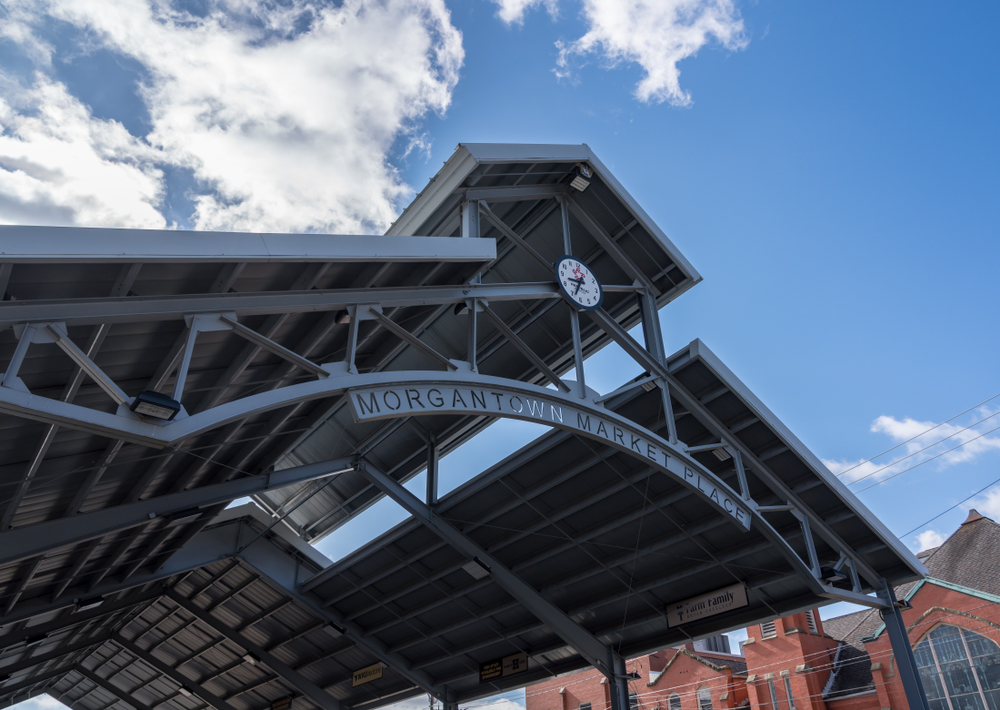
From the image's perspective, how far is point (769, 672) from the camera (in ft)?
104

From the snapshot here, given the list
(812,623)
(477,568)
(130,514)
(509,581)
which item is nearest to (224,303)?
(130,514)

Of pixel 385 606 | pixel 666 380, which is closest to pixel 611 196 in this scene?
pixel 666 380

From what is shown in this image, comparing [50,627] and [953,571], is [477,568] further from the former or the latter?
[953,571]

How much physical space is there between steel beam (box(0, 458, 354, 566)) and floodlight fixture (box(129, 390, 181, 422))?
7.96 metres

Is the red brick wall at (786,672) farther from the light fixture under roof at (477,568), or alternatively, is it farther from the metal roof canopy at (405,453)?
the light fixture under roof at (477,568)

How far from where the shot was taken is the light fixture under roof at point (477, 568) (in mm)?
20969

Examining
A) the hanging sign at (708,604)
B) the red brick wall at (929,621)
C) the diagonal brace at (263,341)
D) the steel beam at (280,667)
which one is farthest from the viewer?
the steel beam at (280,667)

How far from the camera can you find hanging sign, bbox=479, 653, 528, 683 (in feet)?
79.3

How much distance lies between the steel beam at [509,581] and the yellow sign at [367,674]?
342 inches

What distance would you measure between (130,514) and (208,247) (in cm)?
961

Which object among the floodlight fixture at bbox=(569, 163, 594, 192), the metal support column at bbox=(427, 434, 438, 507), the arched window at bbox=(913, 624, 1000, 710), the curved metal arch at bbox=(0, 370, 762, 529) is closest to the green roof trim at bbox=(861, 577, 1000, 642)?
the arched window at bbox=(913, 624, 1000, 710)

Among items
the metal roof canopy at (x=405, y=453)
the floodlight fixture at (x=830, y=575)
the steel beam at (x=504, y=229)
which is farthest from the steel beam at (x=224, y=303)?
the floodlight fixture at (x=830, y=575)

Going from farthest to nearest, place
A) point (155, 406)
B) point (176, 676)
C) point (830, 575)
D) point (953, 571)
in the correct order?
point (176, 676), point (953, 571), point (830, 575), point (155, 406)

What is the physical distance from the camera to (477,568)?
69.1 ft
